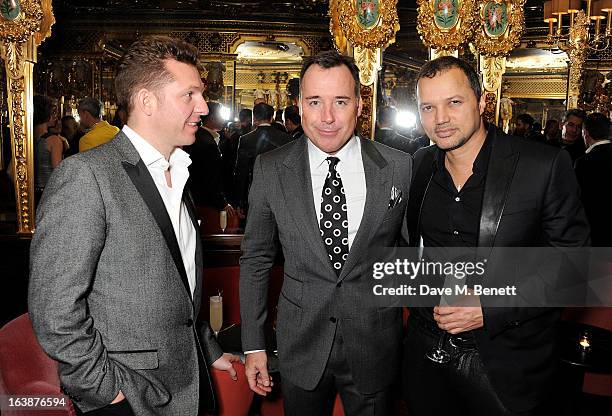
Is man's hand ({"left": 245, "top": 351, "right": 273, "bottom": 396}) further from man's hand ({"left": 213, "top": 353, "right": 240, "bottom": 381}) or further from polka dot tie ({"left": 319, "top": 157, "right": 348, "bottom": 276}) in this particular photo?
polka dot tie ({"left": 319, "top": 157, "right": 348, "bottom": 276})

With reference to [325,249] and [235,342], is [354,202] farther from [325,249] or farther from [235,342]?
[235,342]

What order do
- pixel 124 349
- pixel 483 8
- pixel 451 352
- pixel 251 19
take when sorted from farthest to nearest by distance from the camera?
1. pixel 251 19
2. pixel 483 8
3. pixel 451 352
4. pixel 124 349

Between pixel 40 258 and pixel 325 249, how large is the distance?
0.85 metres

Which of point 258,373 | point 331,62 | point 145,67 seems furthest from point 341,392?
point 145,67

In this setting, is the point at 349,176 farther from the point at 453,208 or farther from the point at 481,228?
the point at 481,228

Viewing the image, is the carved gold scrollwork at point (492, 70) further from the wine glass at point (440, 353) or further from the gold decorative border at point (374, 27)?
the wine glass at point (440, 353)

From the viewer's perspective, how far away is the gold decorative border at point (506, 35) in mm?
5938

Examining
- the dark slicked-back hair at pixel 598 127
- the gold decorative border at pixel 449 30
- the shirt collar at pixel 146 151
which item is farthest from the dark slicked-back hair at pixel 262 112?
the shirt collar at pixel 146 151

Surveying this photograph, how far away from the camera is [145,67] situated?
1.66 metres

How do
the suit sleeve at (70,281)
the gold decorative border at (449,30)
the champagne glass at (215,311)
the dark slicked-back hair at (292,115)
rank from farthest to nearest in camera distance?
the dark slicked-back hair at (292,115) < the gold decorative border at (449,30) < the champagne glass at (215,311) < the suit sleeve at (70,281)

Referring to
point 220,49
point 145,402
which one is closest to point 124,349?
point 145,402

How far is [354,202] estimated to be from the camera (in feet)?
6.52

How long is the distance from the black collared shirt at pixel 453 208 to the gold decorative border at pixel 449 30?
3.74 metres

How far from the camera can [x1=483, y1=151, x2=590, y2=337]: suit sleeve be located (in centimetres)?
182
